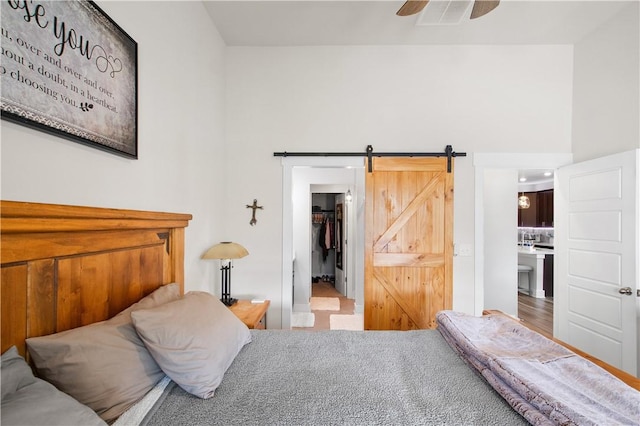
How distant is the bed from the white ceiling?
209 centimetres

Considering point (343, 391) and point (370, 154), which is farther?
point (370, 154)

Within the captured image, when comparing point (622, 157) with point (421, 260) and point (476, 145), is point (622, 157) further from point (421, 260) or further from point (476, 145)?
point (421, 260)

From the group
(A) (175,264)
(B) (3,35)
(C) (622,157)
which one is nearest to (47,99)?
(B) (3,35)

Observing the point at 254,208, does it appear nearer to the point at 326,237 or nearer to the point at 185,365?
the point at 185,365

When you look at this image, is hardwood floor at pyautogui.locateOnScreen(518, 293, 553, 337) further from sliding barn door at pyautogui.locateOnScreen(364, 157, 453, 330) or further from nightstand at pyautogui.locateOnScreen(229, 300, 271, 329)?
nightstand at pyautogui.locateOnScreen(229, 300, 271, 329)

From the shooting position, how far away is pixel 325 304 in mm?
4422

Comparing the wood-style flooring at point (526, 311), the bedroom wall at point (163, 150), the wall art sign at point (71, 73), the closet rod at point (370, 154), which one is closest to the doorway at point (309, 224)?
the wood-style flooring at point (526, 311)

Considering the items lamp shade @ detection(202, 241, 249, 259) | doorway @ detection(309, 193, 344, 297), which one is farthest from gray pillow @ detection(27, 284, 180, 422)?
doorway @ detection(309, 193, 344, 297)

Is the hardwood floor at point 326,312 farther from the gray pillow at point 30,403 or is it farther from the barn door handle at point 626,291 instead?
the gray pillow at point 30,403

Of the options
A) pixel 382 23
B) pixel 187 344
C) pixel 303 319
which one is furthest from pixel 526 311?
pixel 187 344

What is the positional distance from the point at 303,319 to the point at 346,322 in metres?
0.61

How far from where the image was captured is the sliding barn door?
273 centimetres

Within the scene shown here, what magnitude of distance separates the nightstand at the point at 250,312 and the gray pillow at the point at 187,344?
31.5 inches

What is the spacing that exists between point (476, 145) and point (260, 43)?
8.08 feet
